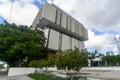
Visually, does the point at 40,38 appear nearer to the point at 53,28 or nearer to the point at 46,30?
the point at 46,30

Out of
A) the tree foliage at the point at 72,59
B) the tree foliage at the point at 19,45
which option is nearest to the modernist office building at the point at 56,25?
the tree foliage at the point at 19,45

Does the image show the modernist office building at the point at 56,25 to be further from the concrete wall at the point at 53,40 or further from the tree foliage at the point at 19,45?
the tree foliage at the point at 19,45

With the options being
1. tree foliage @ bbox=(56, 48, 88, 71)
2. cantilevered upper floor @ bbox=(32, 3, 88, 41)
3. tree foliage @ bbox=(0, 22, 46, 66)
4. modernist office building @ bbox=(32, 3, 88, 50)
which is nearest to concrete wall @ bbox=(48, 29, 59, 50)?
modernist office building @ bbox=(32, 3, 88, 50)

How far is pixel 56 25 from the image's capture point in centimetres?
5547

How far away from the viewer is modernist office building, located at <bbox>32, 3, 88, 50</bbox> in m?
52.1

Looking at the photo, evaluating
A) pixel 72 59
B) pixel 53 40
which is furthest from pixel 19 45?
pixel 72 59

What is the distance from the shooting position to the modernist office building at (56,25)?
52.1 m

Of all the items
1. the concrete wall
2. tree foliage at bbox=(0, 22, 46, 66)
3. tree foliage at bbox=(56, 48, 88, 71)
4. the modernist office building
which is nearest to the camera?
tree foliage at bbox=(56, 48, 88, 71)

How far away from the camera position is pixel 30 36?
127 ft

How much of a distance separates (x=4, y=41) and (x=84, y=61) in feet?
91.1

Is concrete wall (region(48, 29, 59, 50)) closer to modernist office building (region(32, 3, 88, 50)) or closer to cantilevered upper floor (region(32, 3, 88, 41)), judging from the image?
modernist office building (region(32, 3, 88, 50))

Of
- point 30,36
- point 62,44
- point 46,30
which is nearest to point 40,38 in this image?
point 30,36

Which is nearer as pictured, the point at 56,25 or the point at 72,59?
the point at 72,59

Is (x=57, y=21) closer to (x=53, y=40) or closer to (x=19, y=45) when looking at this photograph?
(x=53, y=40)
